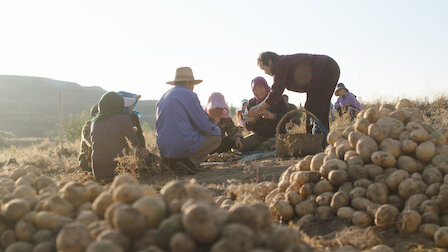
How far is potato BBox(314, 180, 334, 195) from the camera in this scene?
11.3 ft

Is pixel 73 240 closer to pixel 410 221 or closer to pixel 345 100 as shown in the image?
pixel 410 221

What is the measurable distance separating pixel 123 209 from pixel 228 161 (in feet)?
17.9

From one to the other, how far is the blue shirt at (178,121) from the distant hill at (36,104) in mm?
35857

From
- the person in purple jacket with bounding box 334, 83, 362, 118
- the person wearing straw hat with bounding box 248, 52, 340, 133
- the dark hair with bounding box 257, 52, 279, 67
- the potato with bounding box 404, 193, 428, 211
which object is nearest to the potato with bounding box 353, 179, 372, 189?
the potato with bounding box 404, 193, 428, 211

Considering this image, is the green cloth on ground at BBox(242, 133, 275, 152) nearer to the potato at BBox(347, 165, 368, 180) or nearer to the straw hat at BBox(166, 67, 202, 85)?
the straw hat at BBox(166, 67, 202, 85)

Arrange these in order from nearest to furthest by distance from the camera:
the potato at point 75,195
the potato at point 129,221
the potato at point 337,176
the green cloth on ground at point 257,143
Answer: the potato at point 129,221 < the potato at point 75,195 < the potato at point 337,176 < the green cloth on ground at point 257,143

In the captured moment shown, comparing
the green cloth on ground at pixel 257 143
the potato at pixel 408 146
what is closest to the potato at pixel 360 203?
the potato at pixel 408 146

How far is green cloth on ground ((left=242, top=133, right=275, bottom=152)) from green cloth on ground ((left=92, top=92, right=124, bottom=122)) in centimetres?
281

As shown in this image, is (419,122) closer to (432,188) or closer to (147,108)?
(432,188)

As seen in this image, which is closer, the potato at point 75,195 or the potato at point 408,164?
the potato at point 75,195

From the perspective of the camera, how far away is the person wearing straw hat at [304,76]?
638 centimetres

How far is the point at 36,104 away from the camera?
5834 cm

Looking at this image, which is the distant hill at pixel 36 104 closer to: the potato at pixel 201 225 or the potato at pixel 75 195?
the potato at pixel 75 195

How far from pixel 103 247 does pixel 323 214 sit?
6.66ft
